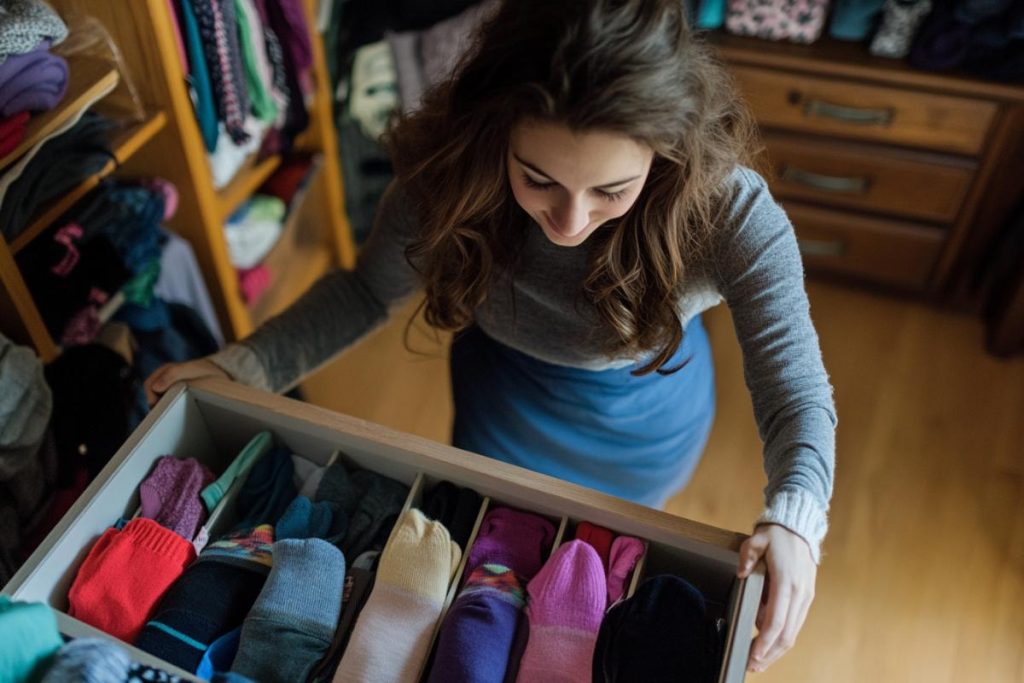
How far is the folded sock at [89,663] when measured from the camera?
26.6 inches

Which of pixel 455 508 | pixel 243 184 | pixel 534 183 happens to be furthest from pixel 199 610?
pixel 243 184

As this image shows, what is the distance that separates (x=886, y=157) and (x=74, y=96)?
1542 millimetres

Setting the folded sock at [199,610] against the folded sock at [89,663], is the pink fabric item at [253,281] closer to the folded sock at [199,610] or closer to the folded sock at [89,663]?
the folded sock at [199,610]

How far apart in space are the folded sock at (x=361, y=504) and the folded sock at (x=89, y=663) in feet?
0.82

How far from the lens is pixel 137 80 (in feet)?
4.80

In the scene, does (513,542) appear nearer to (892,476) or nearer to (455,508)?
(455,508)

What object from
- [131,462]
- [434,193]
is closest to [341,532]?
[131,462]

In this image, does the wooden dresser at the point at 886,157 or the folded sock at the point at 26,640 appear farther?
the wooden dresser at the point at 886,157

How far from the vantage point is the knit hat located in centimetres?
78

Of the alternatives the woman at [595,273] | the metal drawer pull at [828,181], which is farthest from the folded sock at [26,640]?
the metal drawer pull at [828,181]

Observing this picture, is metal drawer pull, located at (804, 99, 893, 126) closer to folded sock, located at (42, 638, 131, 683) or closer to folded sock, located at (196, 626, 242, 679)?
folded sock, located at (196, 626, 242, 679)

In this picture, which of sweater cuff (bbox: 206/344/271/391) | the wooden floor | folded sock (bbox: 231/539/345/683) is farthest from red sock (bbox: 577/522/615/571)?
the wooden floor

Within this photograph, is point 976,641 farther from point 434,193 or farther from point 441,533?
point 434,193

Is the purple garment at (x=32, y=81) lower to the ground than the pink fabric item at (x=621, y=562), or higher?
higher
